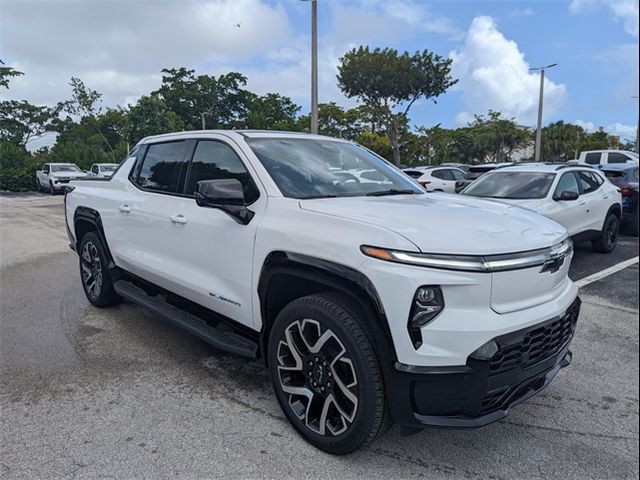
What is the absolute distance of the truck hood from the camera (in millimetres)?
2359

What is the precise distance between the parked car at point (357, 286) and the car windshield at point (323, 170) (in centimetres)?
2

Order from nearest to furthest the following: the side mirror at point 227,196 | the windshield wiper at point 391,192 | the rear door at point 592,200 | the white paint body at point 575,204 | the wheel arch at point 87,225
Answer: the side mirror at point 227,196
the windshield wiper at point 391,192
the wheel arch at point 87,225
the white paint body at point 575,204
the rear door at point 592,200

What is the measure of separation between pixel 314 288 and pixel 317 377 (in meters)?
0.50

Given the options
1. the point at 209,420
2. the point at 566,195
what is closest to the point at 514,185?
the point at 566,195

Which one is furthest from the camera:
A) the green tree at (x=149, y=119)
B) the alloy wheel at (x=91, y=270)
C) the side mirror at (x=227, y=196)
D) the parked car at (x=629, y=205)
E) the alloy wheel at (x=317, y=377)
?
the green tree at (x=149, y=119)

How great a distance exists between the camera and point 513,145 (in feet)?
149

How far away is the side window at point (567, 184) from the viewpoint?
7422 mm

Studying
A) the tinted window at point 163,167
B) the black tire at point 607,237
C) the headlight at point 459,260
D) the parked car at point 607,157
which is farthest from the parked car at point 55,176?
the headlight at point 459,260

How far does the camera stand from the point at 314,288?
9.34ft

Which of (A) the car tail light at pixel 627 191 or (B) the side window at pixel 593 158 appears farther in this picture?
(B) the side window at pixel 593 158

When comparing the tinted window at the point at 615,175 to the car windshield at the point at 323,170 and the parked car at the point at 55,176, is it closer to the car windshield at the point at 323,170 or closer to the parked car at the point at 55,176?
the car windshield at the point at 323,170

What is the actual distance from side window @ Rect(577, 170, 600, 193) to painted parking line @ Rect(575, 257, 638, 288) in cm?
128

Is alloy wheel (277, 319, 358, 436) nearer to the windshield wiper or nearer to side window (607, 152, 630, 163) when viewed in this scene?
the windshield wiper

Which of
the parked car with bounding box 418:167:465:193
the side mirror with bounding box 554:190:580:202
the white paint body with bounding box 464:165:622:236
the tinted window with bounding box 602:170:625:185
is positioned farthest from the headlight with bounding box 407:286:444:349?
the parked car with bounding box 418:167:465:193
